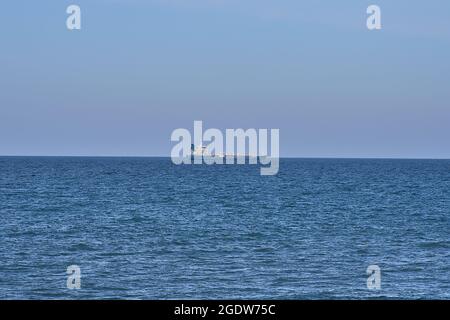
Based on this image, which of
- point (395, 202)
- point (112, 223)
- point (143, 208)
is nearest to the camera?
point (112, 223)

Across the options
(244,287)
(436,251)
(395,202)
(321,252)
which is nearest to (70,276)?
(244,287)

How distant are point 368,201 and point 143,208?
25.3m

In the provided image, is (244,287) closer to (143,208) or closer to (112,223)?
(112,223)

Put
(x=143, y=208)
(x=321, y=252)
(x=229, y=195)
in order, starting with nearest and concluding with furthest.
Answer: (x=321, y=252) → (x=143, y=208) → (x=229, y=195)

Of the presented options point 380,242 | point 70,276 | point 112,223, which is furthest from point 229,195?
point 70,276

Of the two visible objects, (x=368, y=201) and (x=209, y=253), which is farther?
(x=368, y=201)

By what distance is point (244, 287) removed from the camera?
24.6 m

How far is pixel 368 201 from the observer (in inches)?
3066

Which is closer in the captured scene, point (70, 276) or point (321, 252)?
point (70, 276)

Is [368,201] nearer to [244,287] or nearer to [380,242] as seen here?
[380,242]

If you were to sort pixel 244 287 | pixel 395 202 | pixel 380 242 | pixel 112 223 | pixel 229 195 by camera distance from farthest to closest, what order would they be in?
pixel 229 195, pixel 395 202, pixel 112 223, pixel 380 242, pixel 244 287
